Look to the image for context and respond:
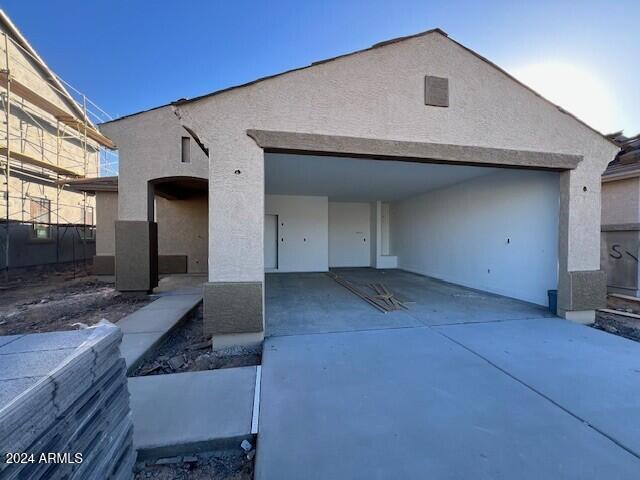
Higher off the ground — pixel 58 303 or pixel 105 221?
pixel 105 221

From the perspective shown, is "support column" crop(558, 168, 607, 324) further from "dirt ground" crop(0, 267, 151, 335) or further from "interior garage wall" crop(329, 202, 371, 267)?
"interior garage wall" crop(329, 202, 371, 267)

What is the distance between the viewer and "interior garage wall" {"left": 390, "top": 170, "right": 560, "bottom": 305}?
5.81 m

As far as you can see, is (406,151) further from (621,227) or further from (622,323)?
(621,227)

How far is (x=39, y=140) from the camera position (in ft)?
37.6

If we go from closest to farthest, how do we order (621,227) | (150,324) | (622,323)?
1. (150,324)
2. (622,323)
3. (621,227)

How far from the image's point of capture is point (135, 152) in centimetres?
739

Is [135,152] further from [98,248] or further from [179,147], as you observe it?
[98,248]

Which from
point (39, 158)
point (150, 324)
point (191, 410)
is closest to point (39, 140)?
point (39, 158)

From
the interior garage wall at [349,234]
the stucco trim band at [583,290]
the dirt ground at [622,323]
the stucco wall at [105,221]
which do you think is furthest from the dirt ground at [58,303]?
the dirt ground at [622,323]

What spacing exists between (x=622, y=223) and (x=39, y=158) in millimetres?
19708

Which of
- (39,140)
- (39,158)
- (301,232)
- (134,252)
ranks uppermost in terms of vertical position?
(39,140)

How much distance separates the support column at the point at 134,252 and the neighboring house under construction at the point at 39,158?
5122mm

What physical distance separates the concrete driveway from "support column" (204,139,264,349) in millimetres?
570

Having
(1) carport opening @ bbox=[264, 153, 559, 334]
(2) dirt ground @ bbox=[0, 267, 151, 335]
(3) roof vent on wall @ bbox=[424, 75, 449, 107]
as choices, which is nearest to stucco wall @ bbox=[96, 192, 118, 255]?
(2) dirt ground @ bbox=[0, 267, 151, 335]
